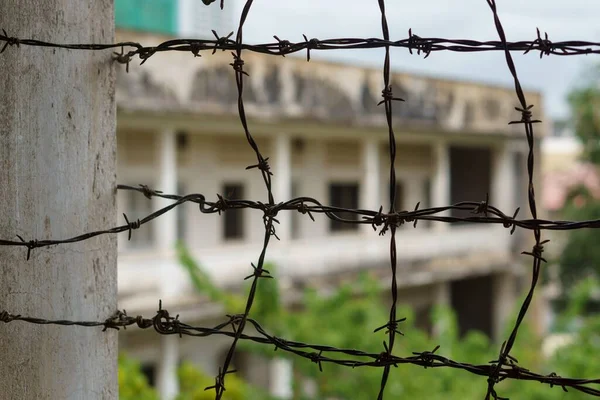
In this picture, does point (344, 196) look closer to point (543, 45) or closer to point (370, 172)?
point (370, 172)

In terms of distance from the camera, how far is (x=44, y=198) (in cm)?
123

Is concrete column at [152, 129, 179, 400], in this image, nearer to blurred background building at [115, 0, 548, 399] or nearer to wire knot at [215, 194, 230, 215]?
blurred background building at [115, 0, 548, 399]

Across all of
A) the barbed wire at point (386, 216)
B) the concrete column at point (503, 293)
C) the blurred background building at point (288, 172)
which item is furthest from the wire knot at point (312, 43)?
the concrete column at point (503, 293)

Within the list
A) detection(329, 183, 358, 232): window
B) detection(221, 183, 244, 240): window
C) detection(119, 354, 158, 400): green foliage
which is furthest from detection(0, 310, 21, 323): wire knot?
detection(329, 183, 358, 232): window

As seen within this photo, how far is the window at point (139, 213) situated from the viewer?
9.42 metres

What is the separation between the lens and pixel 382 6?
1.11 metres

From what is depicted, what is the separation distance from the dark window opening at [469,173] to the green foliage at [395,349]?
762cm

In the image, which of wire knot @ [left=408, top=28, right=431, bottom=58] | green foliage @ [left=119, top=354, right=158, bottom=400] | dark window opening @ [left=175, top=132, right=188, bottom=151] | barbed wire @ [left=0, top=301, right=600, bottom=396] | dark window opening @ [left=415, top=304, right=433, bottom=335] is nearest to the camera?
barbed wire @ [left=0, top=301, right=600, bottom=396]

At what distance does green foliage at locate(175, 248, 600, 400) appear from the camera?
4945 millimetres

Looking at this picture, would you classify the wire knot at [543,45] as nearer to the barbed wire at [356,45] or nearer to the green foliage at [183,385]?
the barbed wire at [356,45]

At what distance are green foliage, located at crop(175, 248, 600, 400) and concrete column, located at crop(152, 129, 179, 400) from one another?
8.53 feet

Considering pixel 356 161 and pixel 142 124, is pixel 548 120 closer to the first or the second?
pixel 356 161

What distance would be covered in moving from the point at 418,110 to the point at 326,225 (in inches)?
90.7

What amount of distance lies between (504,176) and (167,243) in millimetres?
6439
